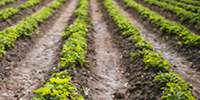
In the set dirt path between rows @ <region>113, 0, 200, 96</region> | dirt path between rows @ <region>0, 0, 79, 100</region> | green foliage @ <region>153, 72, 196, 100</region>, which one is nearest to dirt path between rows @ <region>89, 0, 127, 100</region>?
green foliage @ <region>153, 72, 196, 100</region>

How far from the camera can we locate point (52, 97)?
3.67m

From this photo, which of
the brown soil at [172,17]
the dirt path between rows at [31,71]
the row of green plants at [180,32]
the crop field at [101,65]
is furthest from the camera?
the brown soil at [172,17]

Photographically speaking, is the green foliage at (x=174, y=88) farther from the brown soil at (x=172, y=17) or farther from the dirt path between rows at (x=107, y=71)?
the brown soil at (x=172, y=17)

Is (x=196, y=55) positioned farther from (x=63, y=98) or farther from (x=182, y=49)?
(x=63, y=98)

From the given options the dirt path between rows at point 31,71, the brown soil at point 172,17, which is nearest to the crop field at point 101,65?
the dirt path between rows at point 31,71

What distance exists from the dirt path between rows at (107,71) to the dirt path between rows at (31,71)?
2138 millimetres

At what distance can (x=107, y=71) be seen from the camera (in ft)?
22.2

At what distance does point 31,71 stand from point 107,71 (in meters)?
3.50

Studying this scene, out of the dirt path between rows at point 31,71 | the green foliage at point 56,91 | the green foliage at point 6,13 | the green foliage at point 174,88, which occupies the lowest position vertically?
the dirt path between rows at point 31,71

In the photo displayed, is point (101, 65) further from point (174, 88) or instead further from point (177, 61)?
point (177, 61)

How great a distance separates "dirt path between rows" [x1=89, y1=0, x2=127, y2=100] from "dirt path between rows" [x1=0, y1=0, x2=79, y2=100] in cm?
214

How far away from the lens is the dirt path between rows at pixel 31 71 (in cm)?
501

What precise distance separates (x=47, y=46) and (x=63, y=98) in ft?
19.3

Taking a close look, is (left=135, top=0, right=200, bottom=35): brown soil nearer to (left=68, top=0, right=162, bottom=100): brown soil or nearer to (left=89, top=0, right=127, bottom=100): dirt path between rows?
(left=68, top=0, right=162, bottom=100): brown soil
